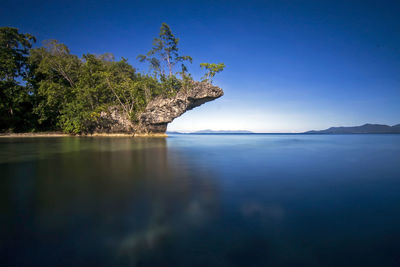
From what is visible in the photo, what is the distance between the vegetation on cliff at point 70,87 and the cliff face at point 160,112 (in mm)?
848

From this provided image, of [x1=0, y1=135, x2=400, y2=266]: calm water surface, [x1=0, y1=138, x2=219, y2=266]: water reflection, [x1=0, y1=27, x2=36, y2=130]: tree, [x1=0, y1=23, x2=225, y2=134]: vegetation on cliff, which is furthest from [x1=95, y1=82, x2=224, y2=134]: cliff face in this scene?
[x1=0, y1=135, x2=400, y2=266]: calm water surface

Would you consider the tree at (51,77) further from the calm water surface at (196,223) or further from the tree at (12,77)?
the calm water surface at (196,223)

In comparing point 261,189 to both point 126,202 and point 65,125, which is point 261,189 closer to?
point 126,202

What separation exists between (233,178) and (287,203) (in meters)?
1.85

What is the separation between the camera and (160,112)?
28.8 m

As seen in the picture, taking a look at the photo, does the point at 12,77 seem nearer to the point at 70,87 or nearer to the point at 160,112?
the point at 70,87

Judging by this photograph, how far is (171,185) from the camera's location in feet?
13.2

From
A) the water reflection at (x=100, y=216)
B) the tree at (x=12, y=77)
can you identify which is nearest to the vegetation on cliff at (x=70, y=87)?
the tree at (x=12, y=77)

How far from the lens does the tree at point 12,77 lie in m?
24.9

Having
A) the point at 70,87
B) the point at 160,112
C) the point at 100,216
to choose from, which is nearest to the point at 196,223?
the point at 100,216

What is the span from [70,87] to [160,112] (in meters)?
17.2

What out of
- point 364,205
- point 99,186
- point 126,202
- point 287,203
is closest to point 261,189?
point 287,203

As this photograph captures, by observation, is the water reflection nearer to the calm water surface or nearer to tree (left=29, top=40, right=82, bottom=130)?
the calm water surface

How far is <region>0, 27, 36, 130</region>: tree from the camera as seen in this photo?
81.7 feet
